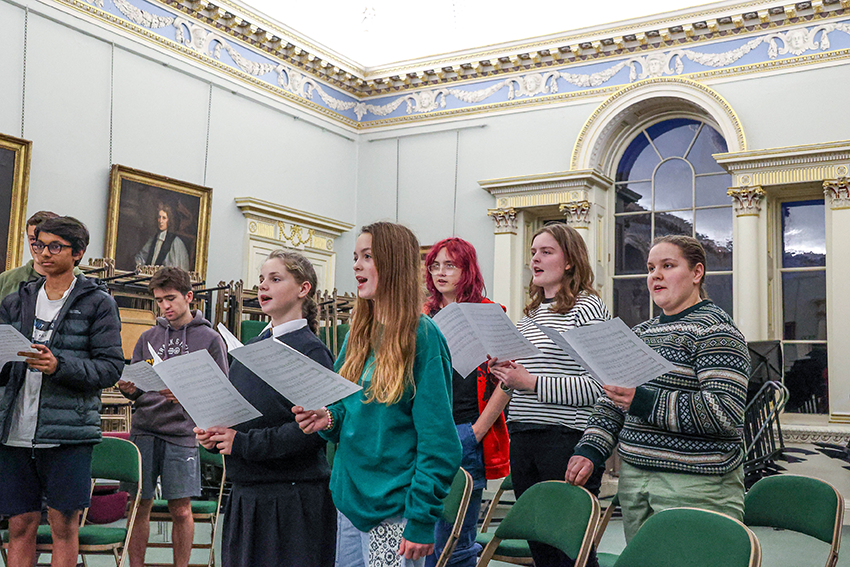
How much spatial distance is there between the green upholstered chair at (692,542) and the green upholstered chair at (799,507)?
1.97 ft

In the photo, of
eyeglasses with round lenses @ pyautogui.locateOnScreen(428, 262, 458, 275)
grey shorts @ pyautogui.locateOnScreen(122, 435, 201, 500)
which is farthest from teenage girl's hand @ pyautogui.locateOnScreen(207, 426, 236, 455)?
grey shorts @ pyautogui.locateOnScreen(122, 435, 201, 500)

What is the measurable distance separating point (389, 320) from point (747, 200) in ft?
30.1

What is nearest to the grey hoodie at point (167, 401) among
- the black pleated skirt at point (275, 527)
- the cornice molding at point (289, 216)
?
the black pleated skirt at point (275, 527)

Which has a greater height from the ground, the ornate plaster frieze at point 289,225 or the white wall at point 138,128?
the white wall at point 138,128

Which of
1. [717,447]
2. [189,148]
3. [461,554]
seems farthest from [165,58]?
[717,447]

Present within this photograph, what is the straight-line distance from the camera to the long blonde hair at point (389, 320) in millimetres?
2234

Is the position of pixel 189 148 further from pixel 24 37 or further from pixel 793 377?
pixel 793 377

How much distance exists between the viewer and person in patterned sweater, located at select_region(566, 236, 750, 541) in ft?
8.26

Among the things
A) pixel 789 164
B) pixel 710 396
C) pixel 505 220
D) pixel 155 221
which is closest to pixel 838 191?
pixel 789 164

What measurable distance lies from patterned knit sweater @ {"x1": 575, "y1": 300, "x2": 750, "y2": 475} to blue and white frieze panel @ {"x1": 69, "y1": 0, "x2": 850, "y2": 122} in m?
8.55

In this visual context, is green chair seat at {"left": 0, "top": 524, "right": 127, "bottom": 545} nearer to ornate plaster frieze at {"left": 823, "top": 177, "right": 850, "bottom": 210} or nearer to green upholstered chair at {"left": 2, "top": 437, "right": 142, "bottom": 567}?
green upholstered chair at {"left": 2, "top": 437, "right": 142, "bottom": 567}

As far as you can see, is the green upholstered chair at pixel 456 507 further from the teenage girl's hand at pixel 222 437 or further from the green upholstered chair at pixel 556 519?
the teenage girl's hand at pixel 222 437

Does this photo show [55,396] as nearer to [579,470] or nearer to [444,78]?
[579,470]

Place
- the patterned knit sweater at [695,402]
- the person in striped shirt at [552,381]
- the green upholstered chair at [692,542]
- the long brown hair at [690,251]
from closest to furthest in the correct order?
the green upholstered chair at [692,542] < the patterned knit sweater at [695,402] < the long brown hair at [690,251] < the person in striped shirt at [552,381]
